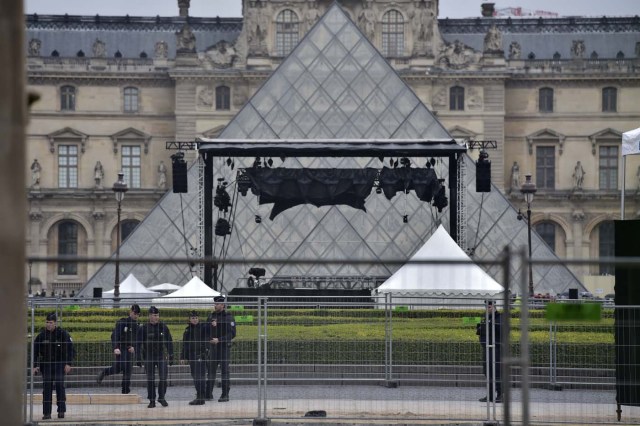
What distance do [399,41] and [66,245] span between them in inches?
758

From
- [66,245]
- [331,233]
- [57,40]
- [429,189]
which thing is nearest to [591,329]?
[429,189]

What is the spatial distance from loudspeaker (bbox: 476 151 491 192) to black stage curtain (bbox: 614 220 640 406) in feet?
54.4

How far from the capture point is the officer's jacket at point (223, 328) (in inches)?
496

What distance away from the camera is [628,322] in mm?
12398

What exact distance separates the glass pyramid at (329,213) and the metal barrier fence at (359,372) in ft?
66.1

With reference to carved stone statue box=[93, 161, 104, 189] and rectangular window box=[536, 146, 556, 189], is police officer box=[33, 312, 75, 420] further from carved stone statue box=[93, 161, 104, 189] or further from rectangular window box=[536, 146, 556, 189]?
rectangular window box=[536, 146, 556, 189]

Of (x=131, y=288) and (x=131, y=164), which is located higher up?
(x=131, y=164)

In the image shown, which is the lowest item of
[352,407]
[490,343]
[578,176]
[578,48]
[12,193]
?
[352,407]

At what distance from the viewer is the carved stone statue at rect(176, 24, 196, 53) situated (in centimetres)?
6688

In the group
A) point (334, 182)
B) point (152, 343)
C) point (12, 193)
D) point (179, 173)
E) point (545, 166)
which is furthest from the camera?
point (545, 166)

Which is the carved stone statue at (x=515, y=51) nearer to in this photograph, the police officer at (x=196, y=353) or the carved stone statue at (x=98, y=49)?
the carved stone statue at (x=98, y=49)

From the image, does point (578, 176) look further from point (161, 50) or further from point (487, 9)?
point (161, 50)

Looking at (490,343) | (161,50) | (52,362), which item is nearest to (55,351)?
(52,362)

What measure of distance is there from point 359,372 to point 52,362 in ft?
11.1
